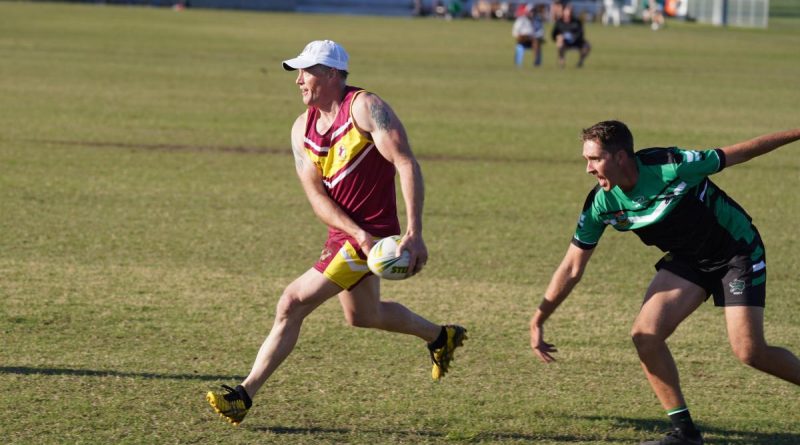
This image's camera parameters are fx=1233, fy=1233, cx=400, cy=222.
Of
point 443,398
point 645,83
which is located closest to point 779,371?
point 443,398

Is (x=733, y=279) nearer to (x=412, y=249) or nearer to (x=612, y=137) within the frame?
(x=612, y=137)

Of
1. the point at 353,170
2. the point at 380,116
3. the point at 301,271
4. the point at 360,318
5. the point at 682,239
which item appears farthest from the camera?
the point at 301,271

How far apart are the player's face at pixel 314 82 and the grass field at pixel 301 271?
181 cm

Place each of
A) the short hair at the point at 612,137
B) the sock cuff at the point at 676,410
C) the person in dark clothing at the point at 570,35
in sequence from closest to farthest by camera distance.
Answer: the short hair at the point at 612,137, the sock cuff at the point at 676,410, the person in dark clothing at the point at 570,35

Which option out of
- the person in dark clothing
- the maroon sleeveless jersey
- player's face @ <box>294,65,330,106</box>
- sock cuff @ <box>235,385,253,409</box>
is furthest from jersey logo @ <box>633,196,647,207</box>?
the person in dark clothing

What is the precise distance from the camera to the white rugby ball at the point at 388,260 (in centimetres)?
630

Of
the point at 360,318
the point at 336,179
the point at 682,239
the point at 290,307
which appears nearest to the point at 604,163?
the point at 682,239

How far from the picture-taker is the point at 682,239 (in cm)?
642

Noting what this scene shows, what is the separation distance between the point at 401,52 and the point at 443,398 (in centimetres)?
3567

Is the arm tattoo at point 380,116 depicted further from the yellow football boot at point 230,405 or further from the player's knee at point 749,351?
the player's knee at point 749,351

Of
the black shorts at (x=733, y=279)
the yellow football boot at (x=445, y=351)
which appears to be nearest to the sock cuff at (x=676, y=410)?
the black shorts at (x=733, y=279)

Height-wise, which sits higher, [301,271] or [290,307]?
[290,307]

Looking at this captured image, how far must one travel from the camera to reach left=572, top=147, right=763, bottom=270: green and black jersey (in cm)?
627

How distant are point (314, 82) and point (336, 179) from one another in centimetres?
55
